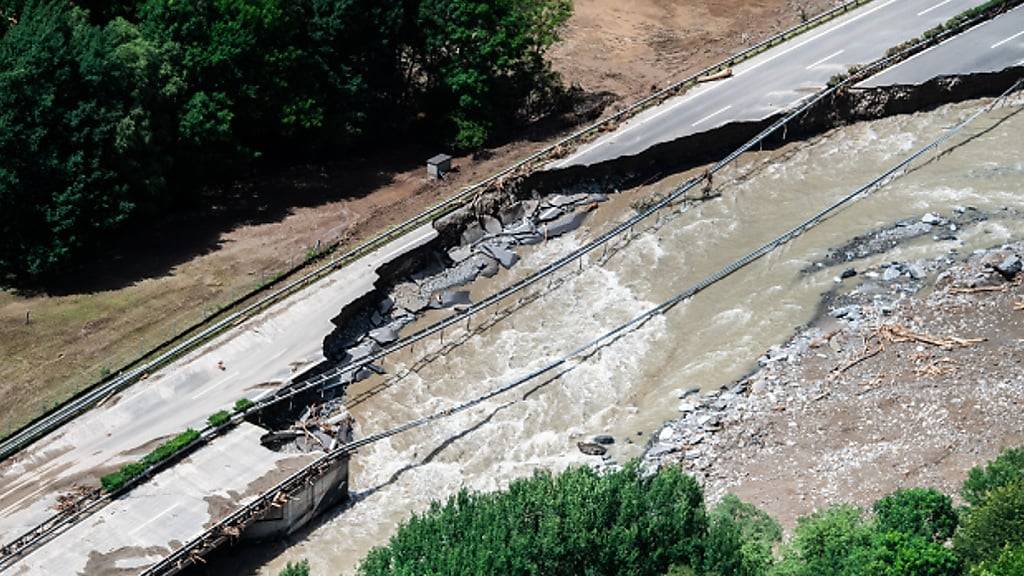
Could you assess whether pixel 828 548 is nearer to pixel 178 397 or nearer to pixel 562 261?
pixel 562 261

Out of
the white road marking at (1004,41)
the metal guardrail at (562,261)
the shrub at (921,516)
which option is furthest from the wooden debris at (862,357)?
the white road marking at (1004,41)

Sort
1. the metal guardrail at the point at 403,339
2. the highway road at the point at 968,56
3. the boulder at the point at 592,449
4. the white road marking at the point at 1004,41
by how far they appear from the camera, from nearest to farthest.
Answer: the metal guardrail at the point at 403,339
the boulder at the point at 592,449
the highway road at the point at 968,56
the white road marking at the point at 1004,41

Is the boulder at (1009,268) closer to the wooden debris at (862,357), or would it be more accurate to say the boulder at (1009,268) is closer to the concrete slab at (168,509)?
the wooden debris at (862,357)

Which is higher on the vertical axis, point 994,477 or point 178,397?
point 178,397

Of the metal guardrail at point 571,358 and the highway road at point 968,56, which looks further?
the highway road at point 968,56

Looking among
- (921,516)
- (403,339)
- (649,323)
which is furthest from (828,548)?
(403,339)

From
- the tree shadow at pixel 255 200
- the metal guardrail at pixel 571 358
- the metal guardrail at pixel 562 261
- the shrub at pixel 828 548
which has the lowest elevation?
the shrub at pixel 828 548
